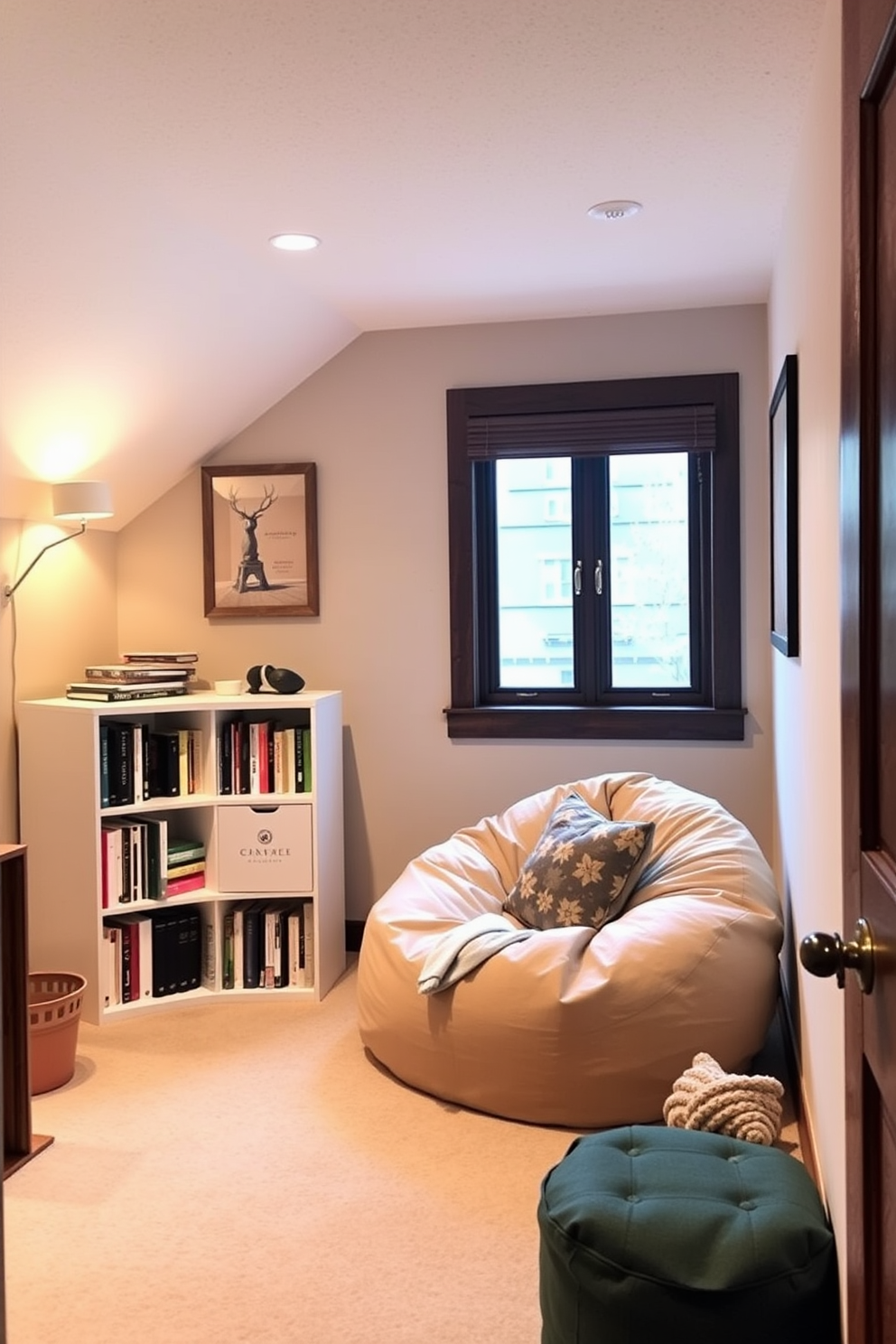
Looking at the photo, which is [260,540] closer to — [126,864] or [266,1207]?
[126,864]

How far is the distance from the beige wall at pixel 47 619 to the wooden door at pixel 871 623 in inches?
122

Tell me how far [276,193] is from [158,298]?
0.56 metres

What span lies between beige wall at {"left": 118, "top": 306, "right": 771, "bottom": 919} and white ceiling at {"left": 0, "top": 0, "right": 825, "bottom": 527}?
5.9 inches

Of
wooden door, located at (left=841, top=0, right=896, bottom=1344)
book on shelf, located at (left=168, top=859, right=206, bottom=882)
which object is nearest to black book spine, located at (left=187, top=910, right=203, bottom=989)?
book on shelf, located at (left=168, top=859, right=206, bottom=882)

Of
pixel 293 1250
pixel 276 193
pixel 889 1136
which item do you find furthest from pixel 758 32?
pixel 293 1250

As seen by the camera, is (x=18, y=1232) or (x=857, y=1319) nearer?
(x=857, y=1319)

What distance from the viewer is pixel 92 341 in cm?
325

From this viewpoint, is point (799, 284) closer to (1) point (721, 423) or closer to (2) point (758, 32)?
(2) point (758, 32)

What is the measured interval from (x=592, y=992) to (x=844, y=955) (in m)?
1.81

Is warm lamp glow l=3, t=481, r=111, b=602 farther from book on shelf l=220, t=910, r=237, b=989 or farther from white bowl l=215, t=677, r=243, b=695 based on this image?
book on shelf l=220, t=910, r=237, b=989

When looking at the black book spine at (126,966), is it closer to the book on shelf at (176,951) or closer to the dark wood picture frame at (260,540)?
the book on shelf at (176,951)

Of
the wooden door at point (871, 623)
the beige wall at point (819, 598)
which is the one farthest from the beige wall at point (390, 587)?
the wooden door at point (871, 623)

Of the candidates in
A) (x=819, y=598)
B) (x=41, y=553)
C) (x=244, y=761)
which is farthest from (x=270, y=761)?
(x=819, y=598)

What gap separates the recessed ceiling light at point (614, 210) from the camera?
119 inches
